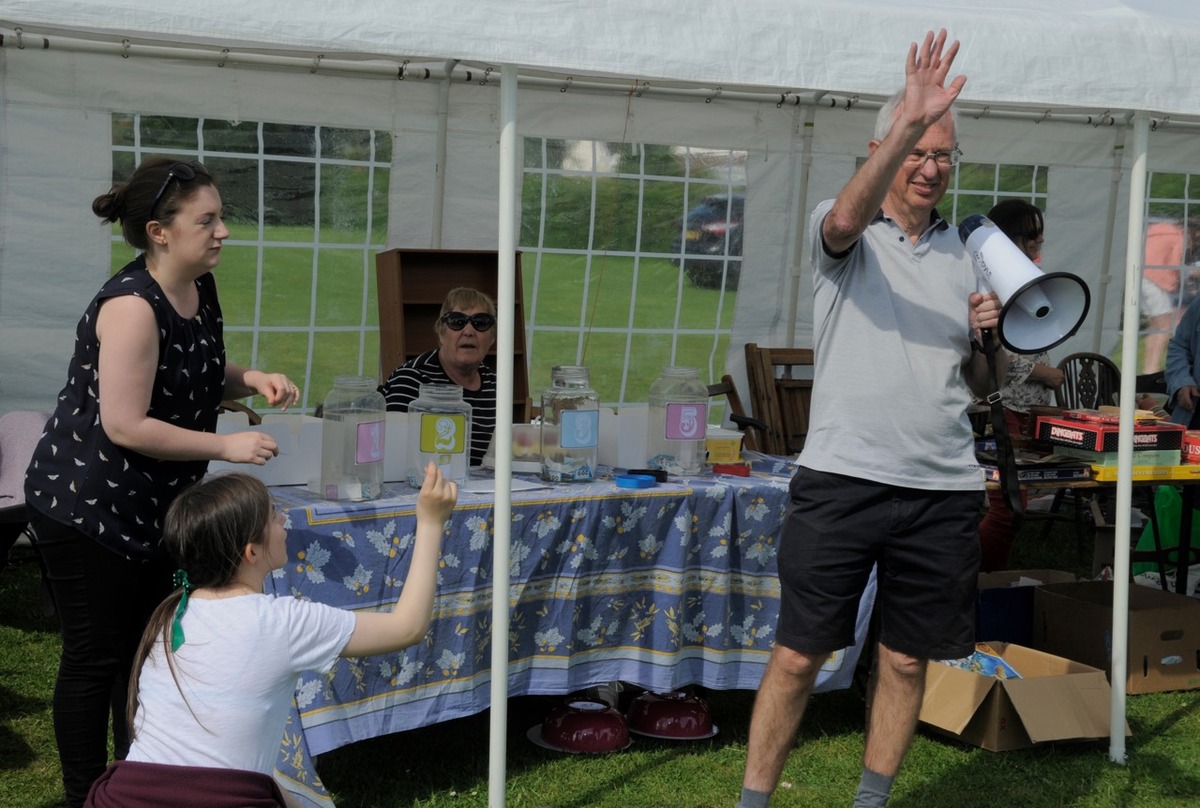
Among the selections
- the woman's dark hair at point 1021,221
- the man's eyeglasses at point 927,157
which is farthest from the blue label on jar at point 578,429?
the woman's dark hair at point 1021,221

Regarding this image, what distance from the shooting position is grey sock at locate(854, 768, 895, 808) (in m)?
2.84

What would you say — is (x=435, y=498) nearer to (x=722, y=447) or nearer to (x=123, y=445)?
A: (x=123, y=445)

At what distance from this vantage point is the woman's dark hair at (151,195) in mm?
2643

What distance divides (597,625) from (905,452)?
1179mm

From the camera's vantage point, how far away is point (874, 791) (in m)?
2.84

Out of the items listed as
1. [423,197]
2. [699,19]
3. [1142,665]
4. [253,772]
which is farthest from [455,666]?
[423,197]

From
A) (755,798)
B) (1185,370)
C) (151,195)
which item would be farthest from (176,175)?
(1185,370)

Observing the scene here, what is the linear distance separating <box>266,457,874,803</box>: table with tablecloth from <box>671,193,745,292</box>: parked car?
233 centimetres

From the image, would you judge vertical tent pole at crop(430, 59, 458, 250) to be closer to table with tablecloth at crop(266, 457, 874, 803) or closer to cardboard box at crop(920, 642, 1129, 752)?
table with tablecloth at crop(266, 457, 874, 803)

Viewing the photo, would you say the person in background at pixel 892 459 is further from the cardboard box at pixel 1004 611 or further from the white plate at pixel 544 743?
the cardboard box at pixel 1004 611

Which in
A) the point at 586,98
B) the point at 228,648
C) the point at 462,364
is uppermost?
the point at 586,98

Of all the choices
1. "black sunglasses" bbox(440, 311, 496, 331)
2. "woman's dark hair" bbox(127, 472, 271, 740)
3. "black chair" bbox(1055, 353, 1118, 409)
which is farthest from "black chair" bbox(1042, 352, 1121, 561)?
"woman's dark hair" bbox(127, 472, 271, 740)

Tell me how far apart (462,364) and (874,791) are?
80.0 inches

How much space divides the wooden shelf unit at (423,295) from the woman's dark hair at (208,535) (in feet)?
10.8
